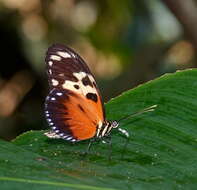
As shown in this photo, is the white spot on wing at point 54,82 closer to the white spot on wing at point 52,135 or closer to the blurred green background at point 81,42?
the white spot on wing at point 52,135

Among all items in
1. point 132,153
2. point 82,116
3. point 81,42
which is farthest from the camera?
point 81,42

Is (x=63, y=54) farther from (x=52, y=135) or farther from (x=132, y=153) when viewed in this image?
(x=132, y=153)

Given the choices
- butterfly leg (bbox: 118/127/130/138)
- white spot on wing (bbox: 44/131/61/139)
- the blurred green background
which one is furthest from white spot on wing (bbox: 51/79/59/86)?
the blurred green background

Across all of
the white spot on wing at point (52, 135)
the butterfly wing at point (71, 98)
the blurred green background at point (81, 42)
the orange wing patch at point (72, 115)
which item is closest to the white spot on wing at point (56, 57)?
the butterfly wing at point (71, 98)

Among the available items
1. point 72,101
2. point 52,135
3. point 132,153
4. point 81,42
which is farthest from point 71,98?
point 81,42

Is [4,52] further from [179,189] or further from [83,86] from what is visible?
[179,189]

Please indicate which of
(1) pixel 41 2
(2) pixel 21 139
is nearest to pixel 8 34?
(1) pixel 41 2

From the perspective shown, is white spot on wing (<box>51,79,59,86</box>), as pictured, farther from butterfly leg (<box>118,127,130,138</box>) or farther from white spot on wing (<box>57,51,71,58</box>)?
butterfly leg (<box>118,127,130,138</box>)
